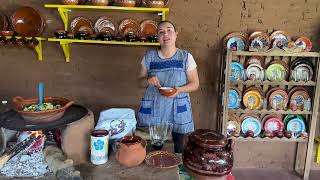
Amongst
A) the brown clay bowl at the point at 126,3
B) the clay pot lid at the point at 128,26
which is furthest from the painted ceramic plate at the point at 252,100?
the brown clay bowl at the point at 126,3

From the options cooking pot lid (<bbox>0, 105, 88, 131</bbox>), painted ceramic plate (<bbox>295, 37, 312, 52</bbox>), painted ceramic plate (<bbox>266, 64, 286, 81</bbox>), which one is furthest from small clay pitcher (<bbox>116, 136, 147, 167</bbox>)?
painted ceramic plate (<bbox>295, 37, 312, 52</bbox>)

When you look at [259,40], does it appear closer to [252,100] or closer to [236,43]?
[236,43]

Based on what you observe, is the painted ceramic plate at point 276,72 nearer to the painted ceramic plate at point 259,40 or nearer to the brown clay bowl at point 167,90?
the painted ceramic plate at point 259,40

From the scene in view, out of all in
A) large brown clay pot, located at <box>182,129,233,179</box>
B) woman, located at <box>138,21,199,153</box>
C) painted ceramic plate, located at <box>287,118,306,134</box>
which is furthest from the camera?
painted ceramic plate, located at <box>287,118,306,134</box>

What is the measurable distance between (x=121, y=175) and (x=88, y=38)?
1495mm

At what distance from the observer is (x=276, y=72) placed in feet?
8.74

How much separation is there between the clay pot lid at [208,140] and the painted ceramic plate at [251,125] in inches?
61.5

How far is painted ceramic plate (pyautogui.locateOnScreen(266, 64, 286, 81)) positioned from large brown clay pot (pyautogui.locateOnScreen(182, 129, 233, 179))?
1.60 metres

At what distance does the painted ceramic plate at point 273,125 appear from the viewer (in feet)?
9.03

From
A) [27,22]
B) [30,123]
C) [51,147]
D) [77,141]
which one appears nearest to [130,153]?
[77,141]

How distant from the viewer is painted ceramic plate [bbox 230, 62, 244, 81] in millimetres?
2621

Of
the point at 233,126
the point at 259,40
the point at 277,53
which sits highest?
the point at 259,40

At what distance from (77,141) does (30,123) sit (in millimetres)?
221

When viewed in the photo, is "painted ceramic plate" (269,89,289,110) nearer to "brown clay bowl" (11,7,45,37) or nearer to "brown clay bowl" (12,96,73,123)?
"brown clay bowl" (12,96,73,123)
